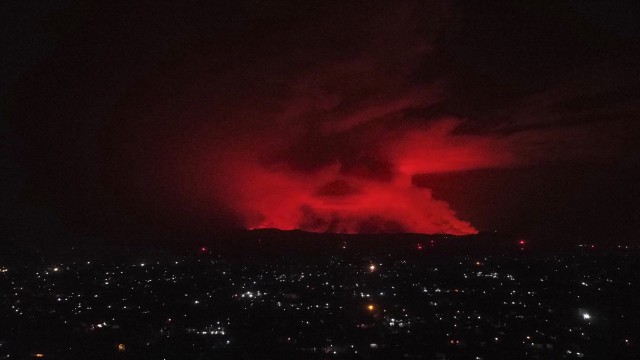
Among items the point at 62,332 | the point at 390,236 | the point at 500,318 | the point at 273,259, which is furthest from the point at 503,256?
the point at 62,332

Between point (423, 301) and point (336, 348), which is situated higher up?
point (423, 301)

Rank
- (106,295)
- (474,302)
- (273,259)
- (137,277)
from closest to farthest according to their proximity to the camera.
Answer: (474,302) → (106,295) → (137,277) → (273,259)

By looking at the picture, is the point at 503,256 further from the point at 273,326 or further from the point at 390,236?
the point at 273,326

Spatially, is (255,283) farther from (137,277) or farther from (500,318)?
(500,318)

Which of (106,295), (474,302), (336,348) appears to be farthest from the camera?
(106,295)

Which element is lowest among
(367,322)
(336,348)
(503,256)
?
(336,348)

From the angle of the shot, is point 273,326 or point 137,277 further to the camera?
point 137,277
